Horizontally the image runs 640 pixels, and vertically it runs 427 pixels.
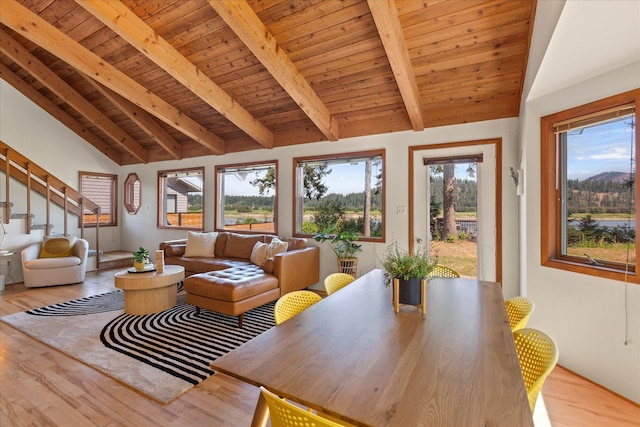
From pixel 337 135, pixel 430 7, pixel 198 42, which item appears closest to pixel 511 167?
pixel 430 7

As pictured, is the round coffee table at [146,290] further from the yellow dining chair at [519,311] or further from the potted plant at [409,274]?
the yellow dining chair at [519,311]

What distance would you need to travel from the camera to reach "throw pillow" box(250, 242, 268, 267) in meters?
4.42

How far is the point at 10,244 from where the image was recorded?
5.07 meters

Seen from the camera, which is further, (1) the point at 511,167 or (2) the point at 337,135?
(2) the point at 337,135

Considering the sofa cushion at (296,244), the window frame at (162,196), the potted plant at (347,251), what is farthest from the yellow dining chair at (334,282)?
the window frame at (162,196)

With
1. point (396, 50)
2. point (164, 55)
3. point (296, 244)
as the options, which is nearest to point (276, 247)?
point (296, 244)

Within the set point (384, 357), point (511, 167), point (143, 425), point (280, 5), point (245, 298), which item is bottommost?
point (143, 425)

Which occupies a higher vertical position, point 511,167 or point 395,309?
point 511,167

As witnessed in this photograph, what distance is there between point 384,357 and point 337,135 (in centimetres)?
384

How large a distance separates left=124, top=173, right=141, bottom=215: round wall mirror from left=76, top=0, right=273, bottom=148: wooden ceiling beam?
4.06m

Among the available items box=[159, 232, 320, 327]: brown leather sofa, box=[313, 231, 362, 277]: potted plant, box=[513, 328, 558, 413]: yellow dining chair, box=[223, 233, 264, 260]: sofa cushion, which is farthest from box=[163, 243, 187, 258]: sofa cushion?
box=[513, 328, 558, 413]: yellow dining chair

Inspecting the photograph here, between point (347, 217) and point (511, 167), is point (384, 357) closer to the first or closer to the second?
point (511, 167)

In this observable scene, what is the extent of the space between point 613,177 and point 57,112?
28.6 ft

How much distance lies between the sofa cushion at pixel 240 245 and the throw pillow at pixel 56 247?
2.62 meters
